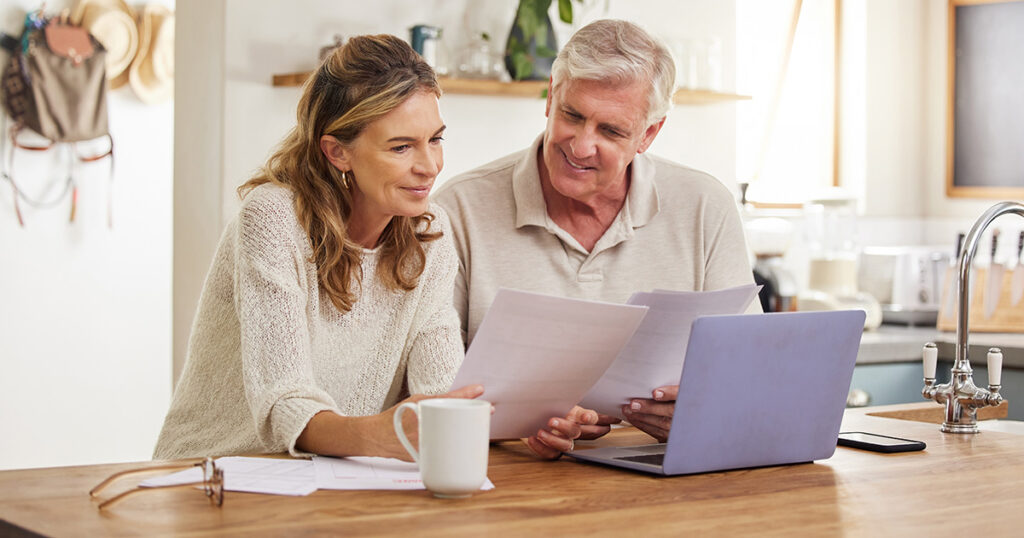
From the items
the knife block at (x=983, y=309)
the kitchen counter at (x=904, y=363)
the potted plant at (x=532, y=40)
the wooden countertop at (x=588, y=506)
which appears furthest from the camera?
the knife block at (x=983, y=309)

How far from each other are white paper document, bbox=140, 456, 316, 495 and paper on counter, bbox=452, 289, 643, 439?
0.76 feet

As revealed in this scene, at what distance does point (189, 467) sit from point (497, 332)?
41 cm

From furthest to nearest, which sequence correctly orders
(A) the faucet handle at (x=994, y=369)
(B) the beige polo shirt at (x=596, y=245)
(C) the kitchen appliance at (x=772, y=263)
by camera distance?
(C) the kitchen appliance at (x=772, y=263) < (B) the beige polo shirt at (x=596, y=245) < (A) the faucet handle at (x=994, y=369)

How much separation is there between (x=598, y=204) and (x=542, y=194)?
0.38 ft

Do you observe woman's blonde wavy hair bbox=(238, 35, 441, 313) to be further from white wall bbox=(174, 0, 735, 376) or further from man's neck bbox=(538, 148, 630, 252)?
white wall bbox=(174, 0, 735, 376)

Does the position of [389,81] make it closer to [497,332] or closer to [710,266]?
[497,332]

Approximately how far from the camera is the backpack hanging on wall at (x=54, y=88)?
453cm

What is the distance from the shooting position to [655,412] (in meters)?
1.78

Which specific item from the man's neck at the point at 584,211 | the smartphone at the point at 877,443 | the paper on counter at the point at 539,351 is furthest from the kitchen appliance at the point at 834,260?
the paper on counter at the point at 539,351

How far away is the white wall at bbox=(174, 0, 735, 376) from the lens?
3102mm

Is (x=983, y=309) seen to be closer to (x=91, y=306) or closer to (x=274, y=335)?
(x=274, y=335)

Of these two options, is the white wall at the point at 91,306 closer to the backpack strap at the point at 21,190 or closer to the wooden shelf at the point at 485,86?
the backpack strap at the point at 21,190

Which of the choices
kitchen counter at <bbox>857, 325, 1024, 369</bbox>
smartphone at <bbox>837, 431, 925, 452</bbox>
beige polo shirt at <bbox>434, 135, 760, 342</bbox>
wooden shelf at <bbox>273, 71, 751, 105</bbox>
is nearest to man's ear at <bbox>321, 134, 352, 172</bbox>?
beige polo shirt at <bbox>434, 135, 760, 342</bbox>

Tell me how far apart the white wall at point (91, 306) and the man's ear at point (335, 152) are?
120 inches
